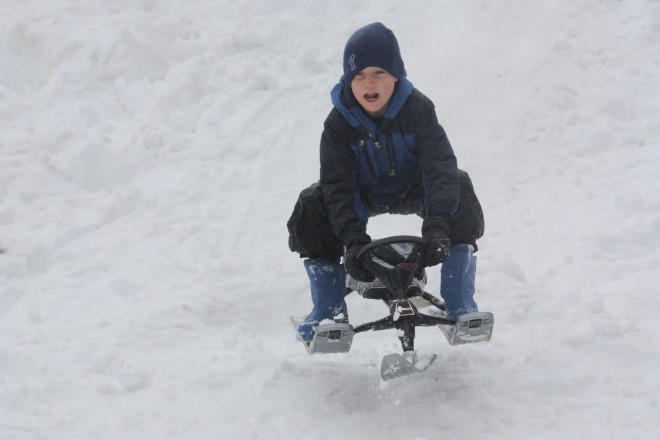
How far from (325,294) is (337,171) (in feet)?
2.04

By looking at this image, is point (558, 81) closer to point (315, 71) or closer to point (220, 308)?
point (315, 71)

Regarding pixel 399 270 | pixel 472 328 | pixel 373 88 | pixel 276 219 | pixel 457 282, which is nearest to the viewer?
pixel 399 270

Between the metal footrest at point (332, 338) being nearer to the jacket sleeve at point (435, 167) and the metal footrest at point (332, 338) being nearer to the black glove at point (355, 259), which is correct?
the black glove at point (355, 259)

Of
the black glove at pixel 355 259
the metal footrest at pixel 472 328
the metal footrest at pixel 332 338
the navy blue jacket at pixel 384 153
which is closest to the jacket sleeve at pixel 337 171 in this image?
the navy blue jacket at pixel 384 153

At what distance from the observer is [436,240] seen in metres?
3.66

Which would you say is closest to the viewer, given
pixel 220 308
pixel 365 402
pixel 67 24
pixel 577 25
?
pixel 365 402

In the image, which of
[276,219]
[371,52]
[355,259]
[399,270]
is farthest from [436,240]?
[276,219]

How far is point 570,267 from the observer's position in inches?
205

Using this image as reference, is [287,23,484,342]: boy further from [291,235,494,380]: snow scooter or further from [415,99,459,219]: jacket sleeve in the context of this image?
[291,235,494,380]: snow scooter

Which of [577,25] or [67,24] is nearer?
[577,25]

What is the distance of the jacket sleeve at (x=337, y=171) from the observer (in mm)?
3941

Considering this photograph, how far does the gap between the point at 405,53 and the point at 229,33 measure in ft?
5.90

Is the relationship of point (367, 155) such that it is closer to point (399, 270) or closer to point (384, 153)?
point (384, 153)

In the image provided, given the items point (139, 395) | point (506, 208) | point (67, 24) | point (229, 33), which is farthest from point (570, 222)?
point (67, 24)
